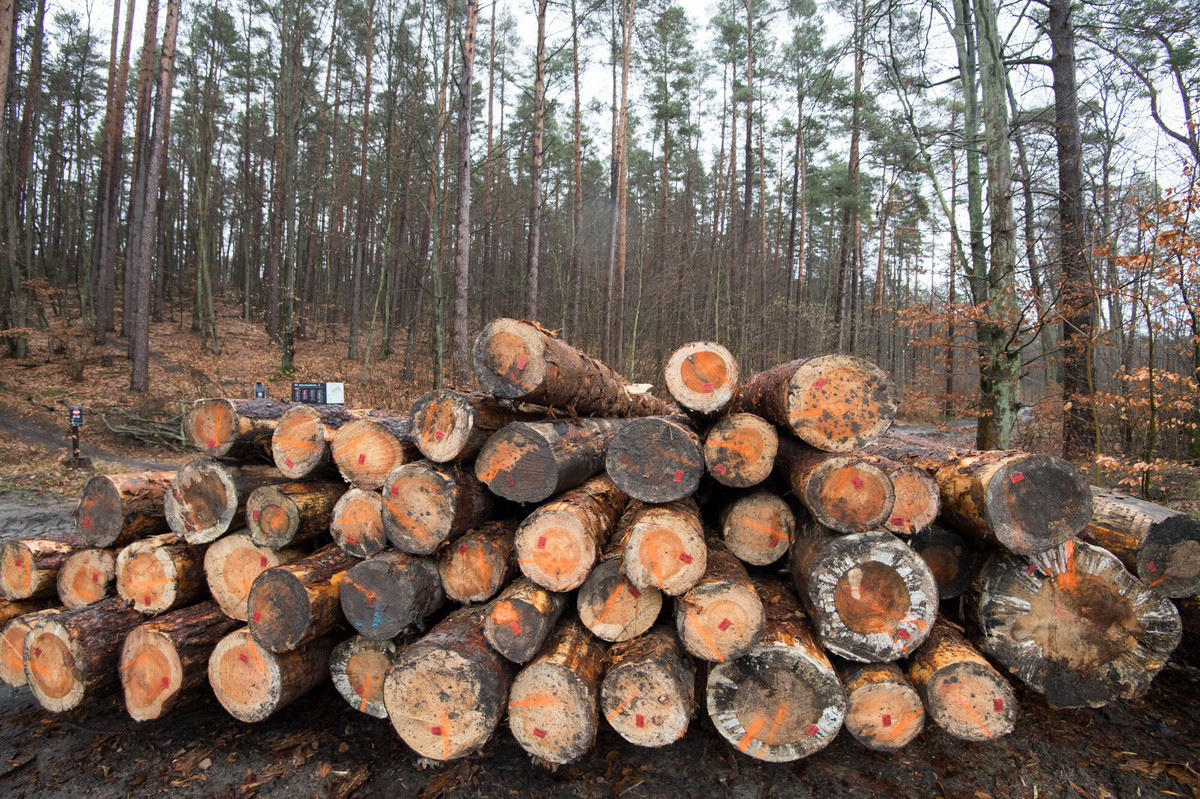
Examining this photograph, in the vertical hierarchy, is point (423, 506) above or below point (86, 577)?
above

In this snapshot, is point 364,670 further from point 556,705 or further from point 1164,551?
point 1164,551

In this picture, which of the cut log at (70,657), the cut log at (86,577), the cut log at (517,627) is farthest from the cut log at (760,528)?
the cut log at (86,577)

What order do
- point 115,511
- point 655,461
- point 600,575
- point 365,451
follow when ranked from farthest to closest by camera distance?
point 115,511 < point 365,451 < point 655,461 < point 600,575

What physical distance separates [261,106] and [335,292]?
29.1 ft

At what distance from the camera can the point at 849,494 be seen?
2.62m

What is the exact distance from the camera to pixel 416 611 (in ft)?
9.36

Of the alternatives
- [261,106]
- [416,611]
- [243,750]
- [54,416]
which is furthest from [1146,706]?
[261,106]

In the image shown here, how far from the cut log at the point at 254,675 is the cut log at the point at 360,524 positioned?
2.01 feet

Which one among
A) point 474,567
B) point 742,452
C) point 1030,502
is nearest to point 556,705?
point 474,567

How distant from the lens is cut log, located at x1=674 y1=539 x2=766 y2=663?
100 inches

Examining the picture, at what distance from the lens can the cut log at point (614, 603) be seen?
275cm

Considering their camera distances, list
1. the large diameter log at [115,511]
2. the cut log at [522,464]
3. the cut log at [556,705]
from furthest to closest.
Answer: the large diameter log at [115,511] < the cut log at [522,464] < the cut log at [556,705]

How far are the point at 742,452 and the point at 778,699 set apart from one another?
1209mm

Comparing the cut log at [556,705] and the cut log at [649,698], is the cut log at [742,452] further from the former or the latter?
the cut log at [556,705]
